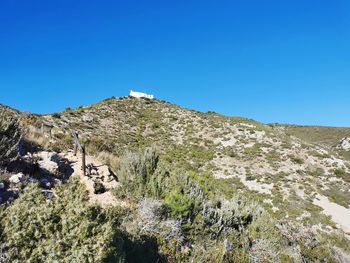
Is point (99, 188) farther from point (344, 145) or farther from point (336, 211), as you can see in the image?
point (344, 145)

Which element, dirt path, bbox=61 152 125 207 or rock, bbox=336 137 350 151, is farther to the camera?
rock, bbox=336 137 350 151

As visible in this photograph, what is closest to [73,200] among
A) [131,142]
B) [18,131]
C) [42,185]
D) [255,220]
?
[42,185]

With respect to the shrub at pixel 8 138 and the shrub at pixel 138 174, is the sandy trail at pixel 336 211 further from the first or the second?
the shrub at pixel 8 138

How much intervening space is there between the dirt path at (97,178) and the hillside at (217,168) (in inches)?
15.1

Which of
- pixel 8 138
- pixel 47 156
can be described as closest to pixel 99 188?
pixel 47 156

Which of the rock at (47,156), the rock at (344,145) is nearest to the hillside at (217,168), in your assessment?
the rock at (47,156)

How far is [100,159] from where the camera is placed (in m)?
13.5

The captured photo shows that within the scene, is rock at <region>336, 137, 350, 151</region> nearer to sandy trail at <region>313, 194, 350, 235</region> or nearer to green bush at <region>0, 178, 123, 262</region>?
sandy trail at <region>313, 194, 350, 235</region>

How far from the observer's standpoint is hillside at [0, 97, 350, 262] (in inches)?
393

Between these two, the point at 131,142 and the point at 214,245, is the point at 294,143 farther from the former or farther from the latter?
the point at 214,245

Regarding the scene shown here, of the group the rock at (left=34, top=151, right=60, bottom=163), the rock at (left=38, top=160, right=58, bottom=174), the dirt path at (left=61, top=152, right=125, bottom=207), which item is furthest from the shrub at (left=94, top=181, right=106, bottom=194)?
the rock at (left=34, top=151, right=60, bottom=163)

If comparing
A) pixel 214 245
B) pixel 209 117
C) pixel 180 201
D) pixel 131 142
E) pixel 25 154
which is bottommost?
pixel 214 245

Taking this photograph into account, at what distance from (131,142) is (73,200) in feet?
121

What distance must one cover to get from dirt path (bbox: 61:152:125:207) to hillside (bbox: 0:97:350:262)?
1.26 feet
